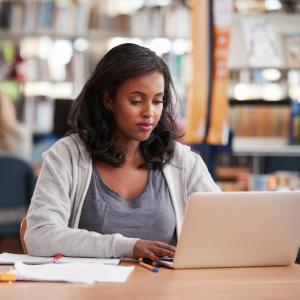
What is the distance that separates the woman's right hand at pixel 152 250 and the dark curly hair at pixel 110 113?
426 mm

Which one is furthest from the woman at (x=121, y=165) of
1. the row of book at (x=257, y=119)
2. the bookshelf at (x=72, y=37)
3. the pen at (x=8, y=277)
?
the bookshelf at (x=72, y=37)

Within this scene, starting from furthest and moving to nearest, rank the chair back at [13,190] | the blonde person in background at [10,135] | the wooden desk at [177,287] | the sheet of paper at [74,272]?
the blonde person in background at [10,135] → the chair back at [13,190] → the sheet of paper at [74,272] → the wooden desk at [177,287]

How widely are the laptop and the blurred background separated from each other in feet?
8.96

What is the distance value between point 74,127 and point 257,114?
3580 millimetres

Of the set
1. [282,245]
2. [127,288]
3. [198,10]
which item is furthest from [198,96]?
[127,288]

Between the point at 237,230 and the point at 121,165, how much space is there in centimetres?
59

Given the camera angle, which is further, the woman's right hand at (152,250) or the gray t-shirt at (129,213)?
the gray t-shirt at (129,213)

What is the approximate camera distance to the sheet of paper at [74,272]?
1.62 metres

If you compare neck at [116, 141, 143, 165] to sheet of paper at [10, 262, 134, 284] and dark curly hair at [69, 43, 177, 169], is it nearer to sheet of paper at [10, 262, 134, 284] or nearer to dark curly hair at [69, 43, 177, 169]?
dark curly hair at [69, 43, 177, 169]

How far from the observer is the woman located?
213 cm

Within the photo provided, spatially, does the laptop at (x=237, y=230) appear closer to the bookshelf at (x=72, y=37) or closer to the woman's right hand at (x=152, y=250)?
the woman's right hand at (x=152, y=250)

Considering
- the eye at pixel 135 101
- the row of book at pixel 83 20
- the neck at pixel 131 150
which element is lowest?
the neck at pixel 131 150

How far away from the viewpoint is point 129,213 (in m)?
2.19

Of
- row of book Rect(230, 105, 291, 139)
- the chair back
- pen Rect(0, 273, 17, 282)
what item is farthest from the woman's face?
row of book Rect(230, 105, 291, 139)
